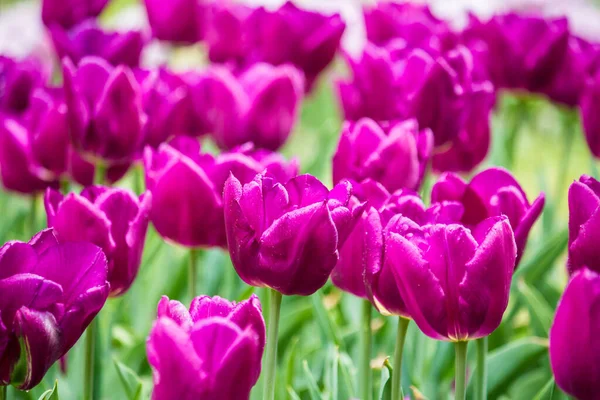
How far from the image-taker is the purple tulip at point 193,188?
1.04 metres

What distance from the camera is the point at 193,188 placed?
3.41 feet

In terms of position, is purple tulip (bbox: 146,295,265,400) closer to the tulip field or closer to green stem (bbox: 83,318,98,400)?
the tulip field

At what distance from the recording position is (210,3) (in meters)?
1.97

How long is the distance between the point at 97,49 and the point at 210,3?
473mm

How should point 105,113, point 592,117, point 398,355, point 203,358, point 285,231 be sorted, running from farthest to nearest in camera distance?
point 592,117, point 105,113, point 398,355, point 285,231, point 203,358

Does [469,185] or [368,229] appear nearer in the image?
[368,229]

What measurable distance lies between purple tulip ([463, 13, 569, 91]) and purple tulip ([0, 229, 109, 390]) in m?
1.05

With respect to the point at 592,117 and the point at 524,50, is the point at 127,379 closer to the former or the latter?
the point at 592,117

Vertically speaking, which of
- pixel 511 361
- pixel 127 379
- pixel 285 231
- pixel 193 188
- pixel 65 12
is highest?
pixel 285 231

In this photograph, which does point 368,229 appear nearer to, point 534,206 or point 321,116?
point 534,206

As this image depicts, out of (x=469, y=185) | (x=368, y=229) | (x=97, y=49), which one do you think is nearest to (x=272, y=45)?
(x=97, y=49)

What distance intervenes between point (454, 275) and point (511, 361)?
52 cm

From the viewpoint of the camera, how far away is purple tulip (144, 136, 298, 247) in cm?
104

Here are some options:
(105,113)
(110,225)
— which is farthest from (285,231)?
(105,113)
